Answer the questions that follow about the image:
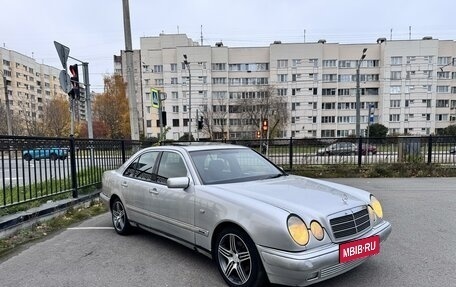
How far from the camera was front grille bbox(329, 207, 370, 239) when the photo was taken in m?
2.84

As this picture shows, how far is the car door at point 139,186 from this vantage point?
434 cm

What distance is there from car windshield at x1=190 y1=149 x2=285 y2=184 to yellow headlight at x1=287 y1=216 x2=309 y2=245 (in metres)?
1.14

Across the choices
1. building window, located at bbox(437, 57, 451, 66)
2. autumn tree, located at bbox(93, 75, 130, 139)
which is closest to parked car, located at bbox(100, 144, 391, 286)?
autumn tree, located at bbox(93, 75, 130, 139)

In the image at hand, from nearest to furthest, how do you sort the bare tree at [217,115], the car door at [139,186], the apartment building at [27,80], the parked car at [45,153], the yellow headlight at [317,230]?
1. the yellow headlight at [317,230]
2. the car door at [139,186]
3. the parked car at [45,153]
4. the bare tree at [217,115]
5. the apartment building at [27,80]

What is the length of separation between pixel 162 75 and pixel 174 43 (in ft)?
25.2

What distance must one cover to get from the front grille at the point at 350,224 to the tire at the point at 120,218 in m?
3.29

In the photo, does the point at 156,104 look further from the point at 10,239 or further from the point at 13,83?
the point at 13,83

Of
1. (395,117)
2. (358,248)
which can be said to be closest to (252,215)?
(358,248)

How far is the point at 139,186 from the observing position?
449 centimetres

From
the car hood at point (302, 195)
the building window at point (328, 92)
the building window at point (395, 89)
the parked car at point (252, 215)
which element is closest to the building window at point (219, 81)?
the building window at point (328, 92)

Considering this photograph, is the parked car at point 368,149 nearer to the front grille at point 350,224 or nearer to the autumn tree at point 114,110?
the front grille at point 350,224

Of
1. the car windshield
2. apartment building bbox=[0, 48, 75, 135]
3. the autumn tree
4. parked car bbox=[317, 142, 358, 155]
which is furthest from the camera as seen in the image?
apartment building bbox=[0, 48, 75, 135]

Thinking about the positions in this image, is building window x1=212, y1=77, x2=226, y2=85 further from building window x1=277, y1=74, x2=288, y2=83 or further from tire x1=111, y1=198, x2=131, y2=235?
tire x1=111, y1=198, x2=131, y2=235

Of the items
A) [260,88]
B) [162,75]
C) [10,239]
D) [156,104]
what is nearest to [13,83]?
[162,75]
